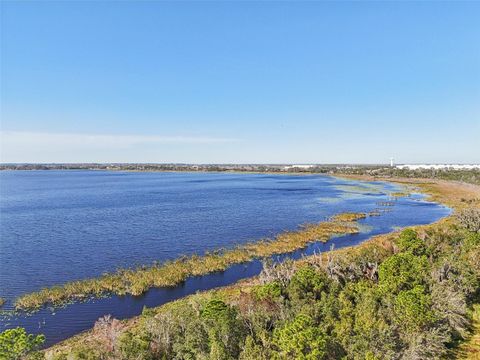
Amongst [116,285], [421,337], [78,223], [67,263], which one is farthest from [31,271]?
[421,337]

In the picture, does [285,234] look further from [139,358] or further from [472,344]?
[139,358]

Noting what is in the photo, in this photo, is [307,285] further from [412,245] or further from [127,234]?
[127,234]

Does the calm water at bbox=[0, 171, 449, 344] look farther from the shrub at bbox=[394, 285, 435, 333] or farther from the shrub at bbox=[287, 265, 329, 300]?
the shrub at bbox=[394, 285, 435, 333]

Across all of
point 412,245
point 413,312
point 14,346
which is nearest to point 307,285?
point 413,312

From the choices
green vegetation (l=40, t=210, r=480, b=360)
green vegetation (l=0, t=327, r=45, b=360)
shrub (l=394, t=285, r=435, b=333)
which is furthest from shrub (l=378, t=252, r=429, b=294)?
green vegetation (l=0, t=327, r=45, b=360)

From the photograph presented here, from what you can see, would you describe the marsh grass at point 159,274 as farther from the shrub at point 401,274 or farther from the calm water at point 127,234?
the shrub at point 401,274

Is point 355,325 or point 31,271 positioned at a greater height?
point 355,325
